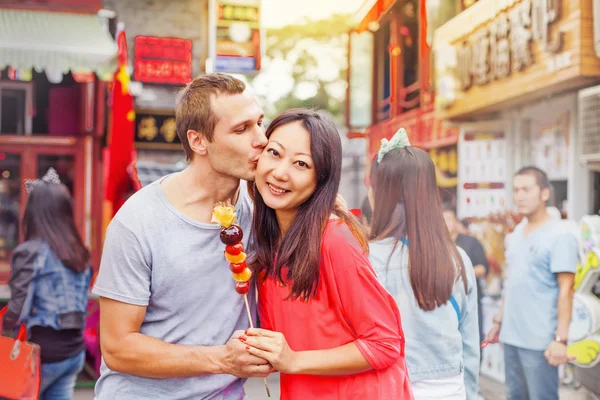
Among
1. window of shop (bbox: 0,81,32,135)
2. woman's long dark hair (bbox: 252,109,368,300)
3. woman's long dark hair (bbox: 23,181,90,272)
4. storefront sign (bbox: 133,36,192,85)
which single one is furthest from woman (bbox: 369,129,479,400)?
window of shop (bbox: 0,81,32,135)

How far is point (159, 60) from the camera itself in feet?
23.1

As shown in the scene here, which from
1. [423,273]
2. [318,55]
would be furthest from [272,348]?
[318,55]

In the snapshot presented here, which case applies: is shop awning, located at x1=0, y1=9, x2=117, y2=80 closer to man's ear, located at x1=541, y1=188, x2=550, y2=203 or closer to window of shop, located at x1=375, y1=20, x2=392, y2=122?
window of shop, located at x1=375, y1=20, x2=392, y2=122

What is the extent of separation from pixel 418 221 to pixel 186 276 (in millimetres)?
1446

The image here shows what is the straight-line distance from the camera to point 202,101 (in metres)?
2.73

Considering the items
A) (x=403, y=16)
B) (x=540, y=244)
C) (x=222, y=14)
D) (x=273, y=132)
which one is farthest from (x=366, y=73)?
(x=273, y=132)

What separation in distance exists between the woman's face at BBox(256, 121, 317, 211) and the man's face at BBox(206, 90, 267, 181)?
0.36 feet

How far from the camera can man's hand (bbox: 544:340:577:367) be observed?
4691mm

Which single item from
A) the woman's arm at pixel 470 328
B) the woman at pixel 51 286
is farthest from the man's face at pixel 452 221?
the woman at pixel 51 286

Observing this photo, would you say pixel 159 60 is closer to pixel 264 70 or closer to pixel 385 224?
pixel 264 70

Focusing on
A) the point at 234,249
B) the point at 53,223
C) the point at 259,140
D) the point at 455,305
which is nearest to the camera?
the point at 234,249

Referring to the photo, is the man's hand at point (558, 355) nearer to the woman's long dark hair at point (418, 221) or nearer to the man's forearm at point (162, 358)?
the woman's long dark hair at point (418, 221)

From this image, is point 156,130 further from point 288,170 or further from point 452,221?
point 288,170

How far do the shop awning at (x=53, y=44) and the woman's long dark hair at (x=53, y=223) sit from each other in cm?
146
